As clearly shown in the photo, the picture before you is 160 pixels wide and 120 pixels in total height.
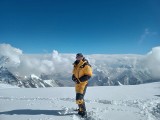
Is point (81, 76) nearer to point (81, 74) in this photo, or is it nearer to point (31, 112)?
point (81, 74)

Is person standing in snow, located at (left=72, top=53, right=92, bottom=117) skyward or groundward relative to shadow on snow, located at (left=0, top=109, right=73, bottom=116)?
skyward

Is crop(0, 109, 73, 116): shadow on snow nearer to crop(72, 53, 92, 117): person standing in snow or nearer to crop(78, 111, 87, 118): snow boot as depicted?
crop(78, 111, 87, 118): snow boot

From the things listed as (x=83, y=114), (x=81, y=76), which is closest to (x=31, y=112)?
(x=83, y=114)

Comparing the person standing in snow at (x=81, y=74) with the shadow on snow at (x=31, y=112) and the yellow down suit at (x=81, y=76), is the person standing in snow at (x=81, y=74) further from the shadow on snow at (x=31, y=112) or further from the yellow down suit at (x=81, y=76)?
the shadow on snow at (x=31, y=112)

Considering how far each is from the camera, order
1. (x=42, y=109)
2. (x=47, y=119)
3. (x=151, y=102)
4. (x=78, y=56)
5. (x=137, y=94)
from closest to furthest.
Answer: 1. (x=47, y=119)
2. (x=78, y=56)
3. (x=42, y=109)
4. (x=151, y=102)
5. (x=137, y=94)

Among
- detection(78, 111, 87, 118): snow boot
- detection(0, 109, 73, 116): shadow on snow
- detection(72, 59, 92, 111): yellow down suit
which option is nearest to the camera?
detection(78, 111, 87, 118): snow boot

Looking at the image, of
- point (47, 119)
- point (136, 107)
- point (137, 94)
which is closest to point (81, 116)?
point (47, 119)

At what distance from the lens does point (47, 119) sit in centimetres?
1099

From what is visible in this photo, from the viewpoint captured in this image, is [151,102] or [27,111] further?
[151,102]

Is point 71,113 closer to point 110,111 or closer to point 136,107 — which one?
point 110,111

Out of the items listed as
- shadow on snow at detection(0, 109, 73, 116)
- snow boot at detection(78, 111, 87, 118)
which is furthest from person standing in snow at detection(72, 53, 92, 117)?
shadow on snow at detection(0, 109, 73, 116)

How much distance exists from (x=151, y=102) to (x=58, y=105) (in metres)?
5.34

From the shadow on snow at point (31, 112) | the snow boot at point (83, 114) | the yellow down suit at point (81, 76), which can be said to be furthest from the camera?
the shadow on snow at point (31, 112)

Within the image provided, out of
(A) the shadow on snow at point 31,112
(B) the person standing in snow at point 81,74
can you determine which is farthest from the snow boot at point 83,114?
(A) the shadow on snow at point 31,112
